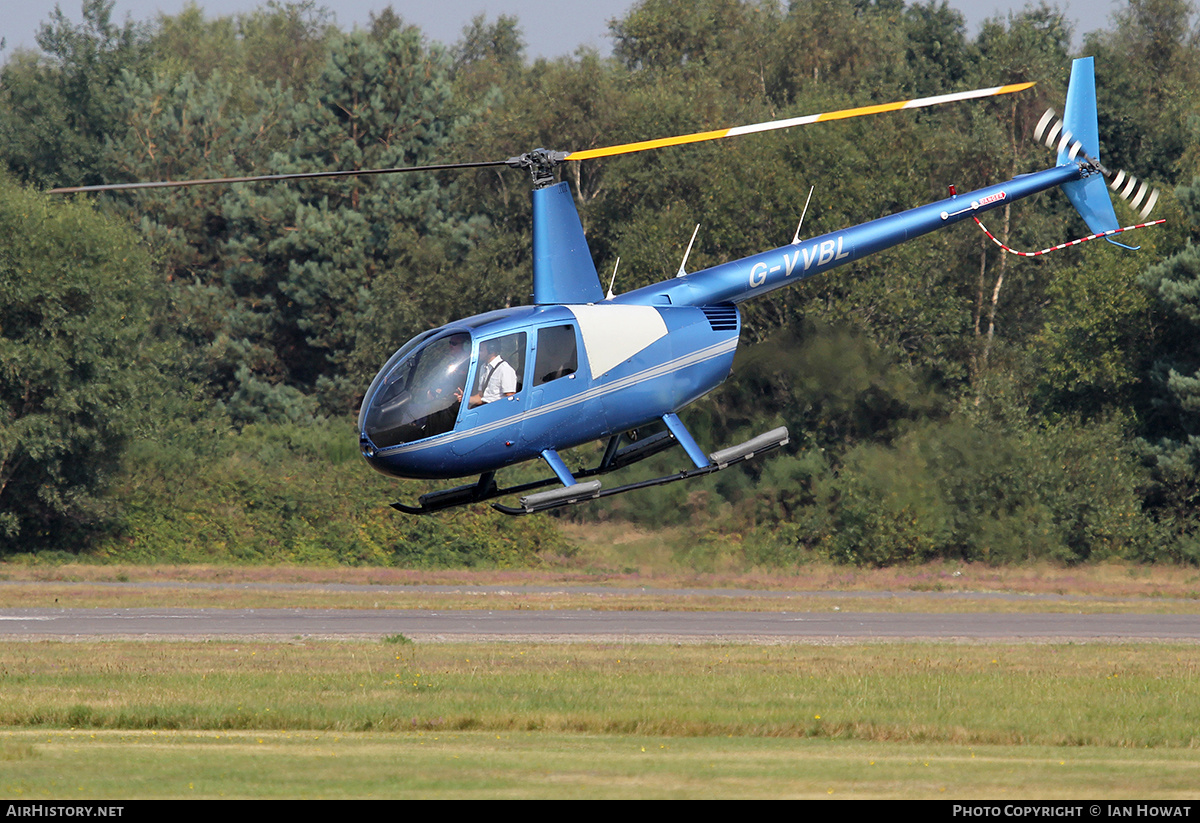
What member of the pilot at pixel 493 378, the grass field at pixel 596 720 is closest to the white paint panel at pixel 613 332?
the pilot at pixel 493 378

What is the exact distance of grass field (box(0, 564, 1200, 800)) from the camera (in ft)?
34.7

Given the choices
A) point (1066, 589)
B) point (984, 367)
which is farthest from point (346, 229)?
point (1066, 589)

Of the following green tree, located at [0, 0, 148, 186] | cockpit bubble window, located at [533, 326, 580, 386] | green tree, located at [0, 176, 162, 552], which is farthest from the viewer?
green tree, located at [0, 0, 148, 186]

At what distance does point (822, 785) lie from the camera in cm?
1050

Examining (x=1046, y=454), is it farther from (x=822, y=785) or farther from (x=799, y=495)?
(x=822, y=785)

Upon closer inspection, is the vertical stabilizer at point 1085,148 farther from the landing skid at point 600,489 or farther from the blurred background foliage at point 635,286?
the blurred background foliage at point 635,286

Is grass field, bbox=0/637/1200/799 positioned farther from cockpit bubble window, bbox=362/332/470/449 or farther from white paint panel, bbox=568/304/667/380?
white paint panel, bbox=568/304/667/380

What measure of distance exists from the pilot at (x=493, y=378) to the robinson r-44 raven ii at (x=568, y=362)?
13 millimetres

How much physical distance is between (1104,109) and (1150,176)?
316 cm

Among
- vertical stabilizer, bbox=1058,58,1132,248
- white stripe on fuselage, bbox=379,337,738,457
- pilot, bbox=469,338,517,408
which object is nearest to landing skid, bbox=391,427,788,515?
white stripe on fuselage, bbox=379,337,738,457

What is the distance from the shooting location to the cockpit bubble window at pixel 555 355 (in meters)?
15.6

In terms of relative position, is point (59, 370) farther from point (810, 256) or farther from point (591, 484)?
point (591, 484)

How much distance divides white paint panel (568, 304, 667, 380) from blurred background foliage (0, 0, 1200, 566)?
64.9ft

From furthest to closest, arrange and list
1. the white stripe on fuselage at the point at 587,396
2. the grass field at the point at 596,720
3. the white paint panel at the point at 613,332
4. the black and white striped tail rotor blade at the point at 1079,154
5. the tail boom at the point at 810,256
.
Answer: the black and white striped tail rotor blade at the point at 1079,154, the tail boom at the point at 810,256, the white paint panel at the point at 613,332, the white stripe on fuselage at the point at 587,396, the grass field at the point at 596,720
